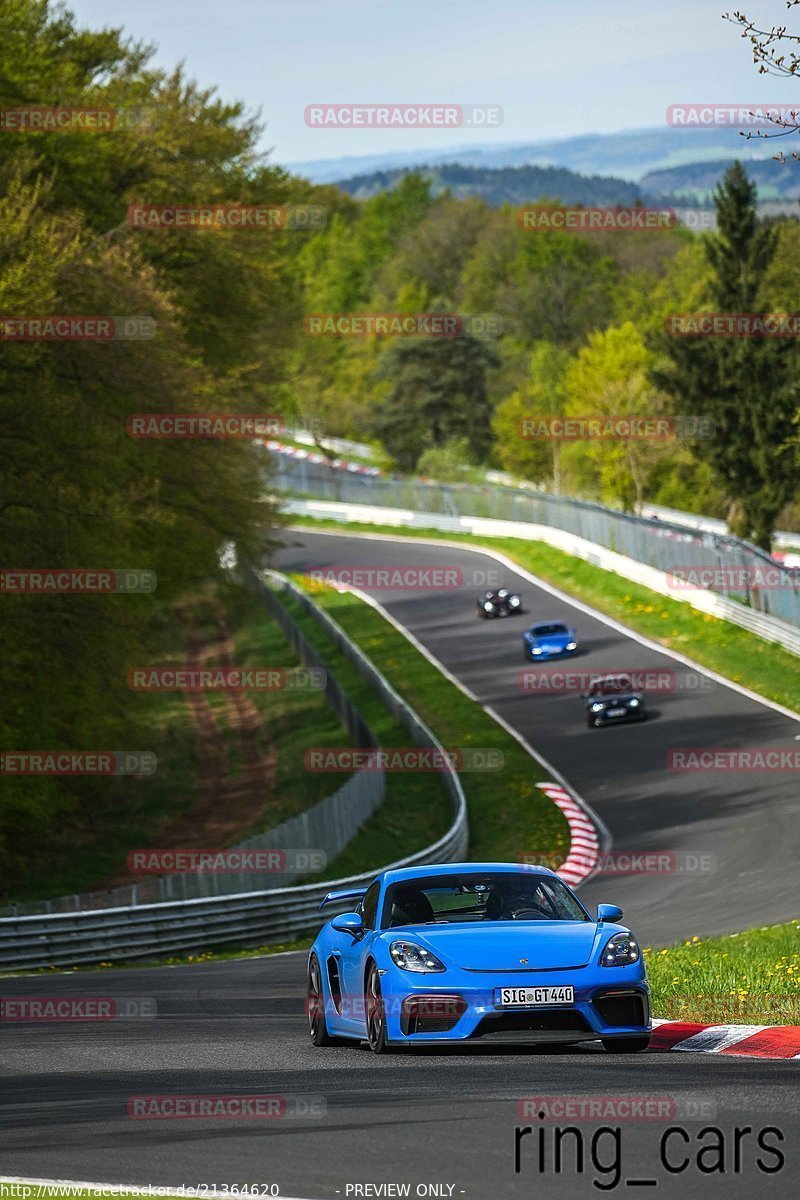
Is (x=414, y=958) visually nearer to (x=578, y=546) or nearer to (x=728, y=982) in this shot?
(x=728, y=982)

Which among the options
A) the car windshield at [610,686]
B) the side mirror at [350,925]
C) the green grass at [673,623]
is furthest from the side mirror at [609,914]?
the car windshield at [610,686]

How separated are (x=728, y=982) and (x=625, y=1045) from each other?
11.2ft

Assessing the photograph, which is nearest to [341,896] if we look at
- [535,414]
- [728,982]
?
[728,982]

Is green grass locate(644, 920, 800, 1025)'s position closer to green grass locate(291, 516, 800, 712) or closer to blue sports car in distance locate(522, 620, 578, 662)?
green grass locate(291, 516, 800, 712)

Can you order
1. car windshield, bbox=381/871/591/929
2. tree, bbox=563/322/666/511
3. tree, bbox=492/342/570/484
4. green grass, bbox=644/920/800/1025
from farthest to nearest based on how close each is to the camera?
tree, bbox=492/342/570/484 → tree, bbox=563/322/666/511 → green grass, bbox=644/920/800/1025 → car windshield, bbox=381/871/591/929

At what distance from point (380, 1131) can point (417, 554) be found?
240ft

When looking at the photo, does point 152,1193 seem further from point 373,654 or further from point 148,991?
point 373,654

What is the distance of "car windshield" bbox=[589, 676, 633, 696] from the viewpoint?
46.0 m

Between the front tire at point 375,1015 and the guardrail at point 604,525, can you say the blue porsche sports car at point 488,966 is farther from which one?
the guardrail at point 604,525

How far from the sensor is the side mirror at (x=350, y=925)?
11.8m

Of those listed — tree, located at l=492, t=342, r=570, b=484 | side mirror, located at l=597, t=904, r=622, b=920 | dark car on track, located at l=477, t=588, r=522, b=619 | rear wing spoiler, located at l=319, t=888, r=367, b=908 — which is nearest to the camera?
side mirror, located at l=597, t=904, r=622, b=920

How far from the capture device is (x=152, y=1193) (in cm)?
703

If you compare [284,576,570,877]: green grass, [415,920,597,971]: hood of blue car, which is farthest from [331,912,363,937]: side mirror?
[284,576,570,877]: green grass

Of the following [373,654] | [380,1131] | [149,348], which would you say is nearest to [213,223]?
[149,348]
